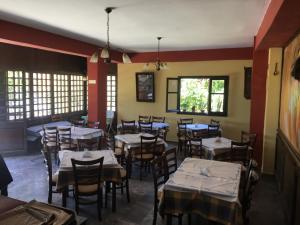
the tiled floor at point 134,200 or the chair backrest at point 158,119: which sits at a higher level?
the chair backrest at point 158,119

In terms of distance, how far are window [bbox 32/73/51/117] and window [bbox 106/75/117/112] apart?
9.10ft

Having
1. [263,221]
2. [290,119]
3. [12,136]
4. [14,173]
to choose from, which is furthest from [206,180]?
[12,136]

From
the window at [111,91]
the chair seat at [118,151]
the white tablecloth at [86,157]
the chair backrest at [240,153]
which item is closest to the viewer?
the white tablecloth at [86,157]

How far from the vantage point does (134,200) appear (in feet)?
13.9

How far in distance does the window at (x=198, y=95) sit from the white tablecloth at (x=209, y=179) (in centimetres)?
449

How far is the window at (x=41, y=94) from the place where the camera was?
25.8 ft

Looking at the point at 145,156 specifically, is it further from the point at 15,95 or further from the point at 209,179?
the point at 15,95

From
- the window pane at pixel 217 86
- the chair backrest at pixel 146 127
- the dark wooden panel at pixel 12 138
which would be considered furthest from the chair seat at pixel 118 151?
the window pane at pixel 217 86

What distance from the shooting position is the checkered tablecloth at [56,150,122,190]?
11.9 feet

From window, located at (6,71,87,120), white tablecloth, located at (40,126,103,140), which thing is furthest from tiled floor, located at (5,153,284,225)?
window, located at (6,71,87,120)

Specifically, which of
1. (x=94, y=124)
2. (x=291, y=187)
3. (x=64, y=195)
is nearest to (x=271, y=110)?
(x=291, y=187)

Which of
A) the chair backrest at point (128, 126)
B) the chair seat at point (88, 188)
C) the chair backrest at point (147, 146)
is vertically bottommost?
the chair seat at point (88, 188)

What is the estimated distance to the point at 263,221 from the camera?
3643 millimetres

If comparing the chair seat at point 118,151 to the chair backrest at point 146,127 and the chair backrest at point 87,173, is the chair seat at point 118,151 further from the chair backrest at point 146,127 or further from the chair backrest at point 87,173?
the chair backrest at point 146,127
